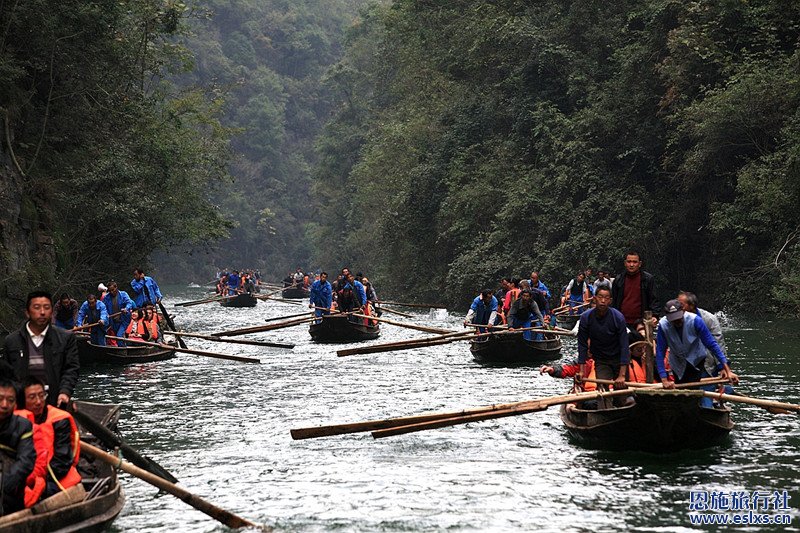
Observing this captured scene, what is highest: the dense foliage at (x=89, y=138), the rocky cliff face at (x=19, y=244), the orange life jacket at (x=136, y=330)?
the dense foliage at (x=89, y=138)

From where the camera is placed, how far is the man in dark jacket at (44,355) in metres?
8.86

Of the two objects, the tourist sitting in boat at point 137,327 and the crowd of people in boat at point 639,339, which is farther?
the tourist sitting in boat at point 137,327

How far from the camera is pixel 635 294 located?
1245 cm

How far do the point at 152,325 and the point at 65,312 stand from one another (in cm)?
297

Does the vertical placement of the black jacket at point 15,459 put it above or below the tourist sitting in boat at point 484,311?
below

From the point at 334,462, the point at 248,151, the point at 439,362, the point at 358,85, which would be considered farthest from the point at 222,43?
the point at 334,462

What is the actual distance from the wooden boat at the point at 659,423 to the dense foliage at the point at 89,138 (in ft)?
51.8

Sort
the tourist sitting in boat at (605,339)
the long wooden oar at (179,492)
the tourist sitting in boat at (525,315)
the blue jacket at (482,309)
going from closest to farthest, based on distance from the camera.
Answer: the long wooden oar at (179,492)
the tourist sitting in boat at (605,339)
the tourist sitting in boat at (525,315)
the blue jacket at (482,309)

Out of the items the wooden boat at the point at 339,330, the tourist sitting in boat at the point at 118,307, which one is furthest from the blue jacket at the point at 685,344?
the wooden boat at the point at 339,330

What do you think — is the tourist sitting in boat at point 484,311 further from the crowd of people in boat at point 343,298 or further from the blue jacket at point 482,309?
the crowd of people in boat at point 343,298

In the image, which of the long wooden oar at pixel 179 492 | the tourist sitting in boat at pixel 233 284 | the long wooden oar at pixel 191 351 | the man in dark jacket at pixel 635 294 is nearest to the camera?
the long wooden oar at pixel 179 492

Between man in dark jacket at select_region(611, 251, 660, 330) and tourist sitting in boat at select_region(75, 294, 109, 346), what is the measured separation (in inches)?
444

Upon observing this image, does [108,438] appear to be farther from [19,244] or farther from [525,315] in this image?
[19,244]

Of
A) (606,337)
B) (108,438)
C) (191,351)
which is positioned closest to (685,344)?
(606,337)
